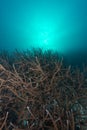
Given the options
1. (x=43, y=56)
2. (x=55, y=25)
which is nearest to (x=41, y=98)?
(x=43, y=56)

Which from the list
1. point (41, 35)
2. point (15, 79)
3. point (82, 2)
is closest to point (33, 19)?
point (41, 35)

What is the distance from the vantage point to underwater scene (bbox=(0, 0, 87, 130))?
260 centimetres

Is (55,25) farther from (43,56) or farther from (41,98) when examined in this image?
(41,98)

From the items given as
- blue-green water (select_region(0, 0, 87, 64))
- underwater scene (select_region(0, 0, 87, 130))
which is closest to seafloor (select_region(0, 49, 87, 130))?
underwater scene (select_region(0, 0, 87, 130))

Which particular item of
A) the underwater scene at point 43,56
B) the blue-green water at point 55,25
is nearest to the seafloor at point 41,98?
the underwater scene at point 43,56

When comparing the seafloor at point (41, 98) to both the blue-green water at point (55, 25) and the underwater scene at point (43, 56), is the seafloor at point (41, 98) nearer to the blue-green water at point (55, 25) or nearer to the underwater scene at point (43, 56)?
the underwater scene at point (43, 56)

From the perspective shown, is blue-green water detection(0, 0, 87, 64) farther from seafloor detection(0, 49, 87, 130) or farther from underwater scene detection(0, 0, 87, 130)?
seafloor detection(0, 49, 87, 130)

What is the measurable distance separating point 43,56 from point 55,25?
2.13m

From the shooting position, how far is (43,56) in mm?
4047

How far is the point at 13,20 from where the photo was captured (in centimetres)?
671

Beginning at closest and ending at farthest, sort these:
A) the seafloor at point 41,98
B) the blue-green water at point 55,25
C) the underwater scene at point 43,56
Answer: the seafloor at point 41,98 < the underwater scene at point 43,56 < the blue-green water at point 55,25

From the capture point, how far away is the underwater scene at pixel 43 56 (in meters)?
2.60

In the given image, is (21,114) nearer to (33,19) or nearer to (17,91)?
(17,91)

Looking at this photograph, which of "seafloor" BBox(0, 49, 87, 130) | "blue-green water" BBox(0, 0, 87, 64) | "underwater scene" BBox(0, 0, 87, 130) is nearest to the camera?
"seafloor" BBox(0, 49, 87, 130)
